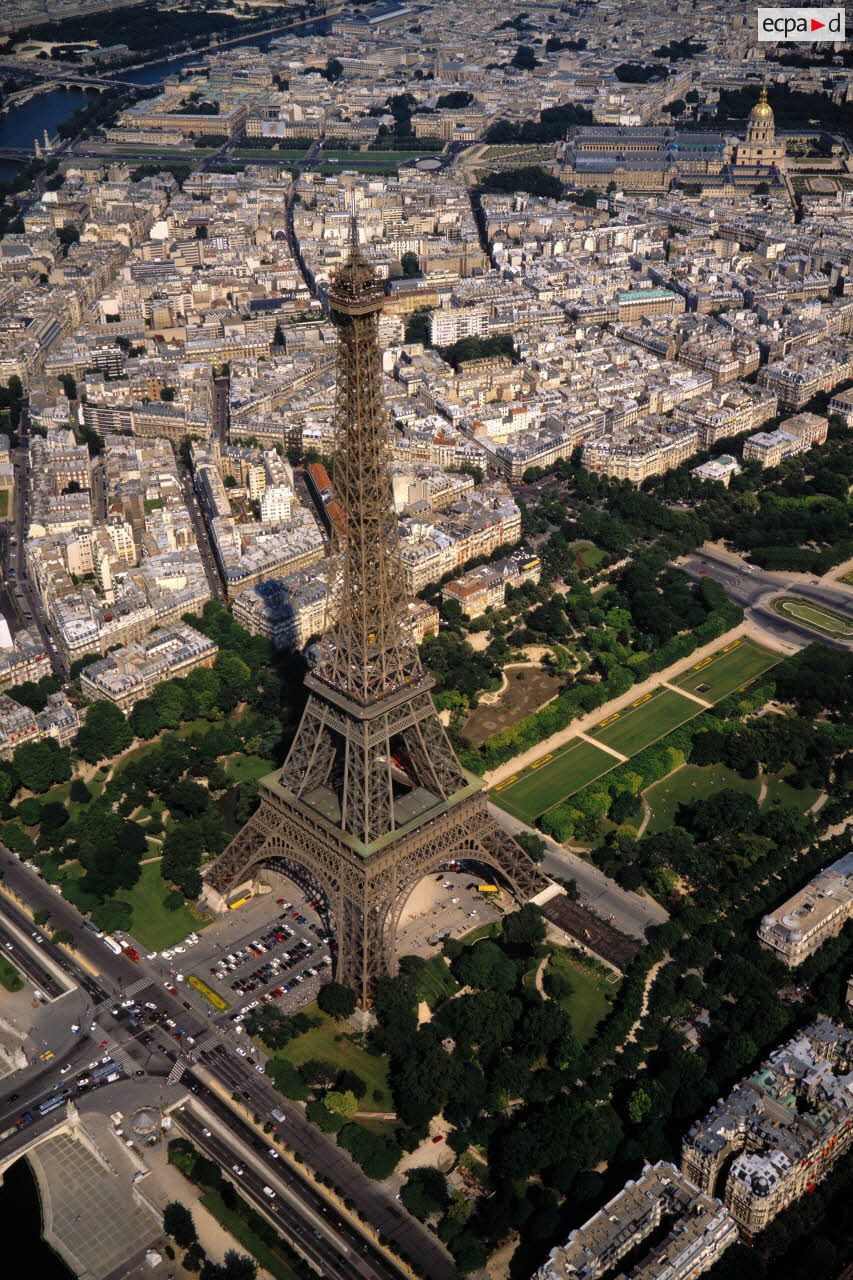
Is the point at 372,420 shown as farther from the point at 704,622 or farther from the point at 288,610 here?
the point at 704,622

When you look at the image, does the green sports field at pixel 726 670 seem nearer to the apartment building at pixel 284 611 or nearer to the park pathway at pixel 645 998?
the apartment building at pixel 284 611

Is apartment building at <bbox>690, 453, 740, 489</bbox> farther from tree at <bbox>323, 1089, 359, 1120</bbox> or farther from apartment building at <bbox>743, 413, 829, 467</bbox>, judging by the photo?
tree at <bbox>323, 1089, 359, 1120</bbox>

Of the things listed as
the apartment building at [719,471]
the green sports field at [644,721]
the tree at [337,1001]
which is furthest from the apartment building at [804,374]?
the tree at [337,1001]

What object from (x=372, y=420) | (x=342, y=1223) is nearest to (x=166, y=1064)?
(x=342, y=1223)

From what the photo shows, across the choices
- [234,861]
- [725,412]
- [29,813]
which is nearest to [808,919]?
[234,861]

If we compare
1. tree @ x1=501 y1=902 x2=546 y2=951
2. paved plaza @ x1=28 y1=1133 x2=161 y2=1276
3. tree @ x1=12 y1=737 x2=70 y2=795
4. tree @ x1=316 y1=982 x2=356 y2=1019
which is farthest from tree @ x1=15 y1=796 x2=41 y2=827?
tree @ x1=501 y1=902 x2=546 y2=951

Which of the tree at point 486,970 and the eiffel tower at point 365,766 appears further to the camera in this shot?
the tree at point 486,970
